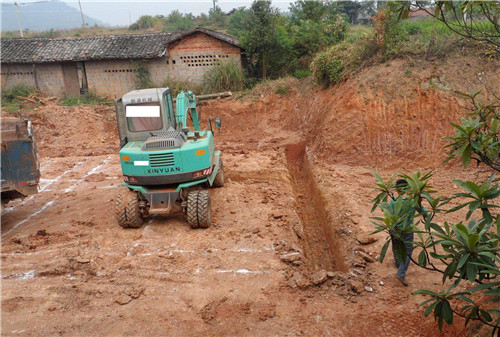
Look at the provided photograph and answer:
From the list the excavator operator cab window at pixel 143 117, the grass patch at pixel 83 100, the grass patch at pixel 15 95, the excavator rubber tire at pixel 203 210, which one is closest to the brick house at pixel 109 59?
the grass patch at pixel 83 100

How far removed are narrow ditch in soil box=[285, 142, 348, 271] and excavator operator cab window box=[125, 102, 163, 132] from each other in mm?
4019

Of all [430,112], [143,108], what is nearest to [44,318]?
[143,108]

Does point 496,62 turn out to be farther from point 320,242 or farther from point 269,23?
point 269,23

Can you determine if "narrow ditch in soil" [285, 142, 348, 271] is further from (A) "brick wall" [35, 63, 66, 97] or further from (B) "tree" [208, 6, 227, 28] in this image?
(B) "tree" [208, 6, 227, 28]

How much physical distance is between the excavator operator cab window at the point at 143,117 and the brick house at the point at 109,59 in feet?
33.0

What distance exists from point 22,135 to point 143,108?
263cm

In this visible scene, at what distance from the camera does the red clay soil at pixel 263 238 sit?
5.34 metres

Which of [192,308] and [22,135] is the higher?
[22,135]

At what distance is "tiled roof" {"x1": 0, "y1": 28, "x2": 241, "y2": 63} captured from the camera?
58.8ft

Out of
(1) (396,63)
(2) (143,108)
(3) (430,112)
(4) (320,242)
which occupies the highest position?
(1) (396,63)

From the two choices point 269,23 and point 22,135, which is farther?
point 269,23

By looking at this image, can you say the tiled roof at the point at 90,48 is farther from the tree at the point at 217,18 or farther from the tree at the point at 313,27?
the tree at the point at 217,18

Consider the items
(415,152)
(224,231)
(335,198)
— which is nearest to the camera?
(224,231)

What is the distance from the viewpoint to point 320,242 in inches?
322
